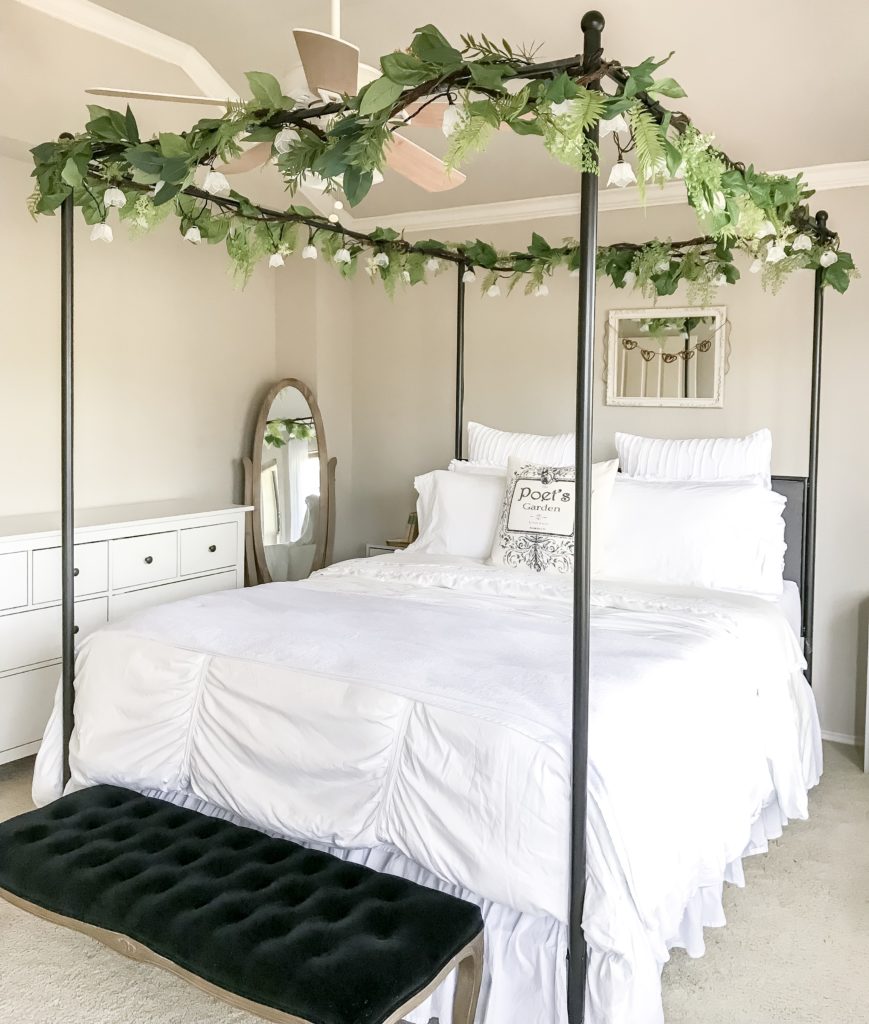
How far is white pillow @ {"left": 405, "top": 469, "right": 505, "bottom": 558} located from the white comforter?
0.74 m

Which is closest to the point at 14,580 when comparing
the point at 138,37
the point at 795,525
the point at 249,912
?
the point at 249,912

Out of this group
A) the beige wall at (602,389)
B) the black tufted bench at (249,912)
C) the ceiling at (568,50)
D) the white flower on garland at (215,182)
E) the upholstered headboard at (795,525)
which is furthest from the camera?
the beige wall at (602,389)

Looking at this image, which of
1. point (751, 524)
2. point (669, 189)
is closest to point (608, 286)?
point (669, 189)

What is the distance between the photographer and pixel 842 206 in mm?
3875

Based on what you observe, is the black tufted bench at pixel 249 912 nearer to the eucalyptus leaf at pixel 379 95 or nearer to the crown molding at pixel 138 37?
the eucalyptus leaf at pixel 379 95

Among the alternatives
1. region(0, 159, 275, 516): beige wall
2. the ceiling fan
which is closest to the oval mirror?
region(0, 159, 275, 516): beige wall

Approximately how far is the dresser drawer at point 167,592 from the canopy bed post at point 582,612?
2.27m

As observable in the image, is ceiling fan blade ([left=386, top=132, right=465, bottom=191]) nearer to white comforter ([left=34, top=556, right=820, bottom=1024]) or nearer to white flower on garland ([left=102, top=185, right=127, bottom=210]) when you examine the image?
white flower on garland ([left=102, top=185, right=127, bottom=210])

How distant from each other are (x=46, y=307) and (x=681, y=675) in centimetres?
306

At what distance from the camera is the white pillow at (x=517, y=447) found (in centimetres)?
409

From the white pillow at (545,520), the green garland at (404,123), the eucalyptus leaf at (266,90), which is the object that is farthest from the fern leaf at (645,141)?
the white pillow at (545,520)

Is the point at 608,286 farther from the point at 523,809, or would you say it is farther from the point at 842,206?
the point at 523,809

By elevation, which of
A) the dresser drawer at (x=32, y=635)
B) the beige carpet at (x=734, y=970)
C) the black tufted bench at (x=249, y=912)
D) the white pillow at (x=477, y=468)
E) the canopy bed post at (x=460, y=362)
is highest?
the canopy bed post at (x=460, y=362)

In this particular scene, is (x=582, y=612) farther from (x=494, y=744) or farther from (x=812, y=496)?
(x=812, y=496)
